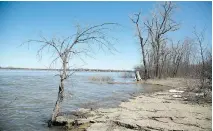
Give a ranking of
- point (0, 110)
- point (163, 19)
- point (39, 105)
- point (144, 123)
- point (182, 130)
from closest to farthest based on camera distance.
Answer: point (182, 130) → point (144, 123) → point (0, 110) → point (39, 105) → point (163, 19)

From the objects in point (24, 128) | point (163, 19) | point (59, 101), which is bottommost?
point (24, 128)

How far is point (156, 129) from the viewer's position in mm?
6504

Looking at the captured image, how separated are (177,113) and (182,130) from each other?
82.2 inches

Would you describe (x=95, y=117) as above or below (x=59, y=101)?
below

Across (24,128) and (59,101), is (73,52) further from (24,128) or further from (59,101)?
(24,128)

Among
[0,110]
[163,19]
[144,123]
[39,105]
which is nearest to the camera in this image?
[144,123]

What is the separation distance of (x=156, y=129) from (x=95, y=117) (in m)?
2.39

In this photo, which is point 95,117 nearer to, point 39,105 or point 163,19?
point 39,105

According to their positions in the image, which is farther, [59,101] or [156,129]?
[59,101]

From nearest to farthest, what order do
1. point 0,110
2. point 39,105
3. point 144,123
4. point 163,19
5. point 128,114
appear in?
point 144,123
point 128,114
point 0,110
point 39,105
point 163,19

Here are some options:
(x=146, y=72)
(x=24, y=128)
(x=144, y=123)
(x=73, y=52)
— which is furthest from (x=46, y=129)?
(x=146, y=72)

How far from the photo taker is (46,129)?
7473 mm

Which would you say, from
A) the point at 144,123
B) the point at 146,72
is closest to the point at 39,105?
the point at 144,123

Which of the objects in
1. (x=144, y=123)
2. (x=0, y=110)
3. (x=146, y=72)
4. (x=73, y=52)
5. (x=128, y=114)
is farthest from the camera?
(x=146, y=72)
